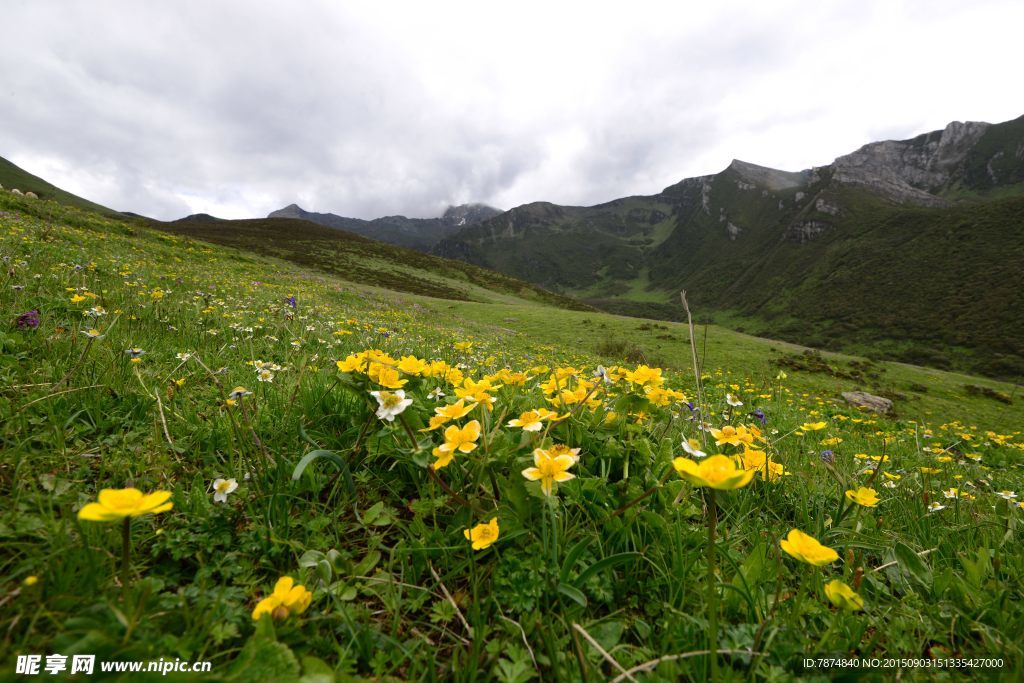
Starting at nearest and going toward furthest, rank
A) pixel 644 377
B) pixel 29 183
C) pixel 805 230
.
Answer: pixel 644 377
pixel 29 183
pixel 805 230

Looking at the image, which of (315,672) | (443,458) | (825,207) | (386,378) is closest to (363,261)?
(386,378)

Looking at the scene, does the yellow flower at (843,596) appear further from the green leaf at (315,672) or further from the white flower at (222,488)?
the white flower at (222,488)

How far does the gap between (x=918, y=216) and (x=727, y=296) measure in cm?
5257

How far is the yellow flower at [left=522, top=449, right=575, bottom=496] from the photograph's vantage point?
131 cm

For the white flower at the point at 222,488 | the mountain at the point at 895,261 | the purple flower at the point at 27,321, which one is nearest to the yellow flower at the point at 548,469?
the white flower at the point at 222,488

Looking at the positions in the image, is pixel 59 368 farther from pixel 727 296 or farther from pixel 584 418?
pixel 727 296

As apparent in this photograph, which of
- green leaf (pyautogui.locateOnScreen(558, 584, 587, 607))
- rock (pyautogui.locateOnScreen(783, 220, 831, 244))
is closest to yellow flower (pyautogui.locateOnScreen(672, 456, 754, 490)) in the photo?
green leaf (pyautogui.locateOnScreen(558, 584, 587, 607))

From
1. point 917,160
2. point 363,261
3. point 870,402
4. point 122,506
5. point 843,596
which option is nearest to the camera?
point 122,506

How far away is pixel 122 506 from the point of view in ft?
2.84

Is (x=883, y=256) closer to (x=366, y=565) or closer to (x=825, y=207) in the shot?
(x=825, y=207)

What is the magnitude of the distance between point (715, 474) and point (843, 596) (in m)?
0.58

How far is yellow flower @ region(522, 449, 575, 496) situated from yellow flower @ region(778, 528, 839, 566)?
2.00 ft

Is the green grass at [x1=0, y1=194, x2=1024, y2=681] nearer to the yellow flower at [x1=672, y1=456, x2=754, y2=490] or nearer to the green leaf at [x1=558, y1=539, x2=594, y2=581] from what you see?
the green leaf at [x1=558, y1=539, x2=594, y2=581]

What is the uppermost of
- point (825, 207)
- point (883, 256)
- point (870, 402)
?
point (825, 207)
